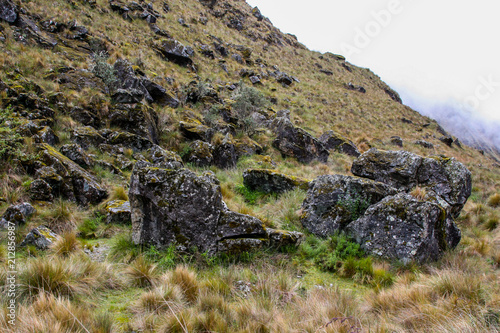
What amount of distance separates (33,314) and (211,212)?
246 centimetres

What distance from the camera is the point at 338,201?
17.1ft

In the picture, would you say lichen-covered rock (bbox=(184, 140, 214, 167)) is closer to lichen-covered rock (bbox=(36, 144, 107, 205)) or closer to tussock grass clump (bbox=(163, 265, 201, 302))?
lichen-covered rock (bbox=(36, 144, 107, 205))

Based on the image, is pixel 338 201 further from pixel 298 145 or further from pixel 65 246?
pixel 298 145

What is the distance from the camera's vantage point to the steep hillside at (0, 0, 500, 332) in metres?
2.47

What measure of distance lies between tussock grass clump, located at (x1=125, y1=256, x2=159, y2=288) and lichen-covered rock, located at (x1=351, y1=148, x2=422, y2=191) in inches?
263

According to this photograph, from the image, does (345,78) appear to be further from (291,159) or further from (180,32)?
(291,159)

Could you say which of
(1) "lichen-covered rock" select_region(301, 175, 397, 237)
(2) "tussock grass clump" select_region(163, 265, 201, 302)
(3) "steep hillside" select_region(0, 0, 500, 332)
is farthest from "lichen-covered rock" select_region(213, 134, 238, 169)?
(2) "tussock grass clump" select_region(163, 265, 201, 302)

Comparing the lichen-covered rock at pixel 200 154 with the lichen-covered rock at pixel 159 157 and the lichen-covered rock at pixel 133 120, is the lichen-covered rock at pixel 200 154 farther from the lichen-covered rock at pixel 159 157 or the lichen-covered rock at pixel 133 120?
the lichen-covered rock at pixel 133 120

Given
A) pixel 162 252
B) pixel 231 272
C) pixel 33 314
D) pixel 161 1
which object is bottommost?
pixel 162 252

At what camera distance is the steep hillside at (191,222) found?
8.10 ft

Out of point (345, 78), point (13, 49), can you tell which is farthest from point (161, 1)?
point (345, 78)

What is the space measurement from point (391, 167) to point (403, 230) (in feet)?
11.5

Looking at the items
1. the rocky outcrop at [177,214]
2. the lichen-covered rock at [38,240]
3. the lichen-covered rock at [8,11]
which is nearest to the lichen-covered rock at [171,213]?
the rocky outcrop at [177,214]

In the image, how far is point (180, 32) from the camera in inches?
1062
